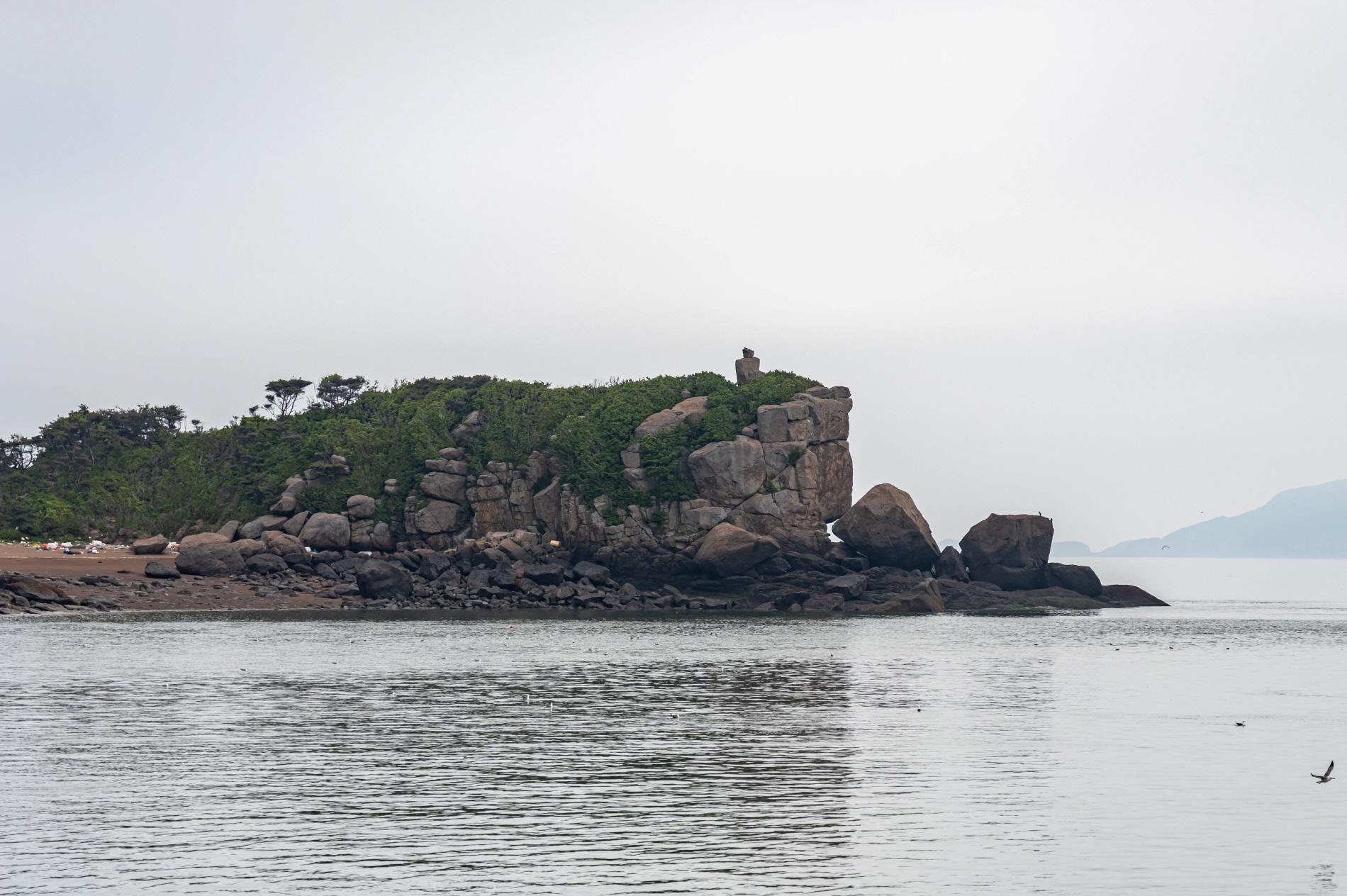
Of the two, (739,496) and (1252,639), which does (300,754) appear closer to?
(1252,639)

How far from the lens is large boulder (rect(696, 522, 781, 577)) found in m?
101

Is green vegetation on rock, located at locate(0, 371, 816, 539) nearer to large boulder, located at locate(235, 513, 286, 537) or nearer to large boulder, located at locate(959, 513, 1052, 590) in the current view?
large boulder, located at locate(235, 513, 286, 537)

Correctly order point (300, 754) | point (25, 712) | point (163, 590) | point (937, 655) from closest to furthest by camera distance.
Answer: point (300, 754)
point (25, 712)
point (937, 655)
point (163, 590)

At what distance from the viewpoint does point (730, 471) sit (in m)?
108

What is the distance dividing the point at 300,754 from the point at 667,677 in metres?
21.7

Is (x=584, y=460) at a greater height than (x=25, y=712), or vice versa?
(x=584, y=460)

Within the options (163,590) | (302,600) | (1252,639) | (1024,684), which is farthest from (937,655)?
(163,590)

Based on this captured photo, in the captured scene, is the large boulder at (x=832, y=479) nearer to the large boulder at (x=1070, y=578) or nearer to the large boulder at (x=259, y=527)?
the large boulder at (x=1070, y=578)

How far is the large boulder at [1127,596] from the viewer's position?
117 metres

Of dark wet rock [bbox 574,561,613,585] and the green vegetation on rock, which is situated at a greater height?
the green vegetation on rock

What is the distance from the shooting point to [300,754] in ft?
107

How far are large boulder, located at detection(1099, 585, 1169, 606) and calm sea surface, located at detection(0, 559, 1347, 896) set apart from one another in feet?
179

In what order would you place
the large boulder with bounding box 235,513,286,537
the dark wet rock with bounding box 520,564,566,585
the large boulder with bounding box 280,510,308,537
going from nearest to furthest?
the dark wet rock with bounding box 520,564,566,585 → the large boulder with bounding box 280,510,308,537 → the large boulder with bounding box 235,513,286,537

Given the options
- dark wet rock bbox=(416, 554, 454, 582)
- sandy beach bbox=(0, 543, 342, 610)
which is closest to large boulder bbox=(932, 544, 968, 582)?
dark wet rock bbox=(416, 554, 454, 582)
